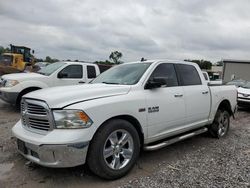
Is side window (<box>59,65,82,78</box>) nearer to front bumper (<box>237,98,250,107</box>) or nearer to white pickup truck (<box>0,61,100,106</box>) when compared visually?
white pickup truck (<box>0,61,100,106</box>)

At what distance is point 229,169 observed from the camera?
4199 mm

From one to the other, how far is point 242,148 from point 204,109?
1.15 m

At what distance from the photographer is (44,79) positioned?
877cm

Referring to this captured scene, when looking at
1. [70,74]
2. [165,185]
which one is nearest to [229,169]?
[165,185]

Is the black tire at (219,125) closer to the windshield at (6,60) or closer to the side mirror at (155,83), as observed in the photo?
the side mirror at (155,83)

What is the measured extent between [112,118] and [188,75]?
2400mm

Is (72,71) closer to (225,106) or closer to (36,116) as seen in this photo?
(225,106)

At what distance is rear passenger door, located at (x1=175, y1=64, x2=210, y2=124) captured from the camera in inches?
199

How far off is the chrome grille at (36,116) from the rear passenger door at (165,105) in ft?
5.18

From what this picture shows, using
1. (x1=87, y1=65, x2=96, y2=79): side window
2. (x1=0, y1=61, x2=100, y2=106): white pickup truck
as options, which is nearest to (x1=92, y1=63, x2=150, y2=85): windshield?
(x1=0, y1=61, x2=100, y2=106): white pickup truck

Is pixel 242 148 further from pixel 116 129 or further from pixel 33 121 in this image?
pixel 33 121

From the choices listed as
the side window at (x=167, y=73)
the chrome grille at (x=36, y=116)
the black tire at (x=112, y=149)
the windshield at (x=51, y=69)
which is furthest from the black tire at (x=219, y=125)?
the windshield at (x=51, y=69)

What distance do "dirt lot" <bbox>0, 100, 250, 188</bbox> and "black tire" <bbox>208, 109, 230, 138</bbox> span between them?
1.69 ft

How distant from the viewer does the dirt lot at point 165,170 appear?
3.62 metres
